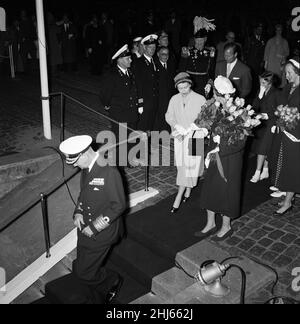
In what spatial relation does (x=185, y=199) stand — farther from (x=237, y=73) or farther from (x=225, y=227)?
(x=237, y=73)

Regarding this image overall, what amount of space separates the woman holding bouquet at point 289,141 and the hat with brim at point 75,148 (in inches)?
111

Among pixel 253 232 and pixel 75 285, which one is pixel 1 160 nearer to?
pixel 75 285

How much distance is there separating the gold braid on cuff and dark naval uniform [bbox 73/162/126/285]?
4cm

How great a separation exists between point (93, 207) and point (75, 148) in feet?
2.47

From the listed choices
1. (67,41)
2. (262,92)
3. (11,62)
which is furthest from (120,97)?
(11,62)

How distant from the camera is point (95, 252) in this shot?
5.00m

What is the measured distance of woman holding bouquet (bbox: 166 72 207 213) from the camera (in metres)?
6.00

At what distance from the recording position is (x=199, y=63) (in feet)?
29.3

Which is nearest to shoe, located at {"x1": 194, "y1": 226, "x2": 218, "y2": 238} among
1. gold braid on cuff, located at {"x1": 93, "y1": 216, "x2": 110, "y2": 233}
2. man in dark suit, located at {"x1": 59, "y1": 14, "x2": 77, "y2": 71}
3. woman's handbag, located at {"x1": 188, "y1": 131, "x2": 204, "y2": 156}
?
woman's handbag, located at {"x1": 188, "y1": 131, "x2": 204, "y2": 156}

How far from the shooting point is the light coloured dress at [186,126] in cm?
604

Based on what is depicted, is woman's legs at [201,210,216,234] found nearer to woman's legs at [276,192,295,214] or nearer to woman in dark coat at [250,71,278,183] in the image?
woman's legs at [276,192,295,214]
